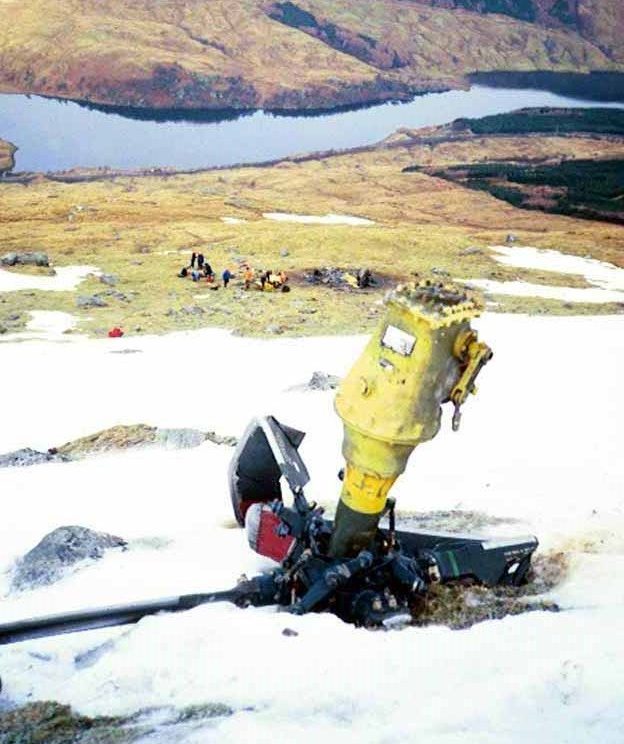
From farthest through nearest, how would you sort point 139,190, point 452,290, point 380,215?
1. point 139,190
2. point 380,215
3. point 452,290

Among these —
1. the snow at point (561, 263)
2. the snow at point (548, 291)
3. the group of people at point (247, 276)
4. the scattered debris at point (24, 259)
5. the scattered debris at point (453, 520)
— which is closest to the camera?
the scattered debris at point (453, 520)

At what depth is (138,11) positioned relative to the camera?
449ft

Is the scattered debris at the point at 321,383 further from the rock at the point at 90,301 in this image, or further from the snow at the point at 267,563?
the rock at the point at 90,301

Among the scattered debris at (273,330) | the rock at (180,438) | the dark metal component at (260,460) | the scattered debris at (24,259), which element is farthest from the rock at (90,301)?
the dark metal component at (260,460)

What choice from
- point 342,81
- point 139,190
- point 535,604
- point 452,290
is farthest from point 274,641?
point 342,81

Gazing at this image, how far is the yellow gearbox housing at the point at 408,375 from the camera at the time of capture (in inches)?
198

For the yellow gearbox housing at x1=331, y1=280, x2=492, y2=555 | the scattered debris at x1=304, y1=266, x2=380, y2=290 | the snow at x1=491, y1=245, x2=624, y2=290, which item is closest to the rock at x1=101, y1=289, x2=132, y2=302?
the scattered debris at x1=304, y1=266, x2=380, y2=290

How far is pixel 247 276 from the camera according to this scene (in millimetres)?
30062

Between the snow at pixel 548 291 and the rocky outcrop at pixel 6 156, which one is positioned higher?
the snow at pixel 548 291

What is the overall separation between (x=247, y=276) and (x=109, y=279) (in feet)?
18.1

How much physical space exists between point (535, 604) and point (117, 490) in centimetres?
515

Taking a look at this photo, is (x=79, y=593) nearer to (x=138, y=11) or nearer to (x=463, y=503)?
(x=463, y=503)

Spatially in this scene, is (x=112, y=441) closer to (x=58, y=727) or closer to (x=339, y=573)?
(x=339, y=573)

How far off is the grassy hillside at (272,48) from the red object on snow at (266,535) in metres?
117
